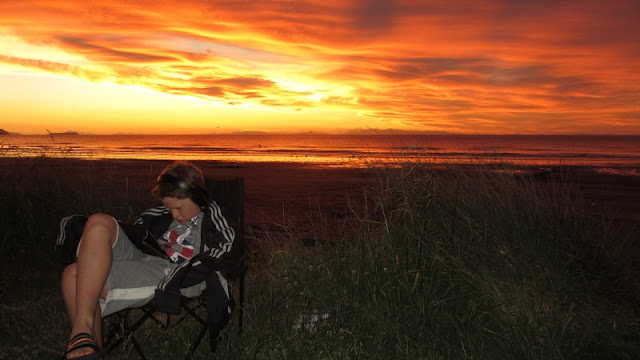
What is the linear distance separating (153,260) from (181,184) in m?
0.50

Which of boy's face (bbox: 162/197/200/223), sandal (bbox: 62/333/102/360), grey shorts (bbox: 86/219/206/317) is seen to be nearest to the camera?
sandal (bbox: 62/333/102/360)

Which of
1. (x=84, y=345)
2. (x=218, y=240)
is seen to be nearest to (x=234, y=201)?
(x=218, y=240)

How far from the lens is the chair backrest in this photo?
107 inches

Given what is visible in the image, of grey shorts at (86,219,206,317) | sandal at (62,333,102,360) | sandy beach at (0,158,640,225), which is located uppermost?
grey shorts at (86,219,206,317)

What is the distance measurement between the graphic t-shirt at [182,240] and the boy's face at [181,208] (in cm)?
6

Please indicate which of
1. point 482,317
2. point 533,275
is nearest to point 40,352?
point 482,317

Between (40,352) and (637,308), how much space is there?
11.8ft

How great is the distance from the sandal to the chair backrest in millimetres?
725

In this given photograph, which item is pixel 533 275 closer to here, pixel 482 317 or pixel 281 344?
pixel 482 317

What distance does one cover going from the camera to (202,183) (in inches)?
114

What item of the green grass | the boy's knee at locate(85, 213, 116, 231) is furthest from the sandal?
the green grass

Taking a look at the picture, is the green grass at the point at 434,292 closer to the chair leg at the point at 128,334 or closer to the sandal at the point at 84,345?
the chair leg at the point at 128,334

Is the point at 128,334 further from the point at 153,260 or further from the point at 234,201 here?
the point at 234,201

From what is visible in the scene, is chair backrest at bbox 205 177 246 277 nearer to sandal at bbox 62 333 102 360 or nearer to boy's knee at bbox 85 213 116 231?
boy's knee at bbox 85 213 116 231
